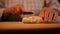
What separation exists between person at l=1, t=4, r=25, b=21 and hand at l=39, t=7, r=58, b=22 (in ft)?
0.56

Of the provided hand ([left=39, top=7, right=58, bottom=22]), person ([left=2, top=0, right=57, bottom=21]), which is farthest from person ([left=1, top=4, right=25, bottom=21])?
hand ([left=39, top=7, right=58, bottom=22])

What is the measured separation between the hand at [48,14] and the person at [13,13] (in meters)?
0.17

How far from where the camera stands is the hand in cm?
95

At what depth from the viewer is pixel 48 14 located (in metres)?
0.97

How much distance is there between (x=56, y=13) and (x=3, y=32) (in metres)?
0.46

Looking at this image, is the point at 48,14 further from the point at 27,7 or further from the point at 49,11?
the point at 27,7

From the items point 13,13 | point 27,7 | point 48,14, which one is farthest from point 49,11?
point 13,13

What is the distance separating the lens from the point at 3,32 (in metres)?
0.82

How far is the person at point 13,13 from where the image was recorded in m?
0.98

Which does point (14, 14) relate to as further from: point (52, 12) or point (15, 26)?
point (52, 12)

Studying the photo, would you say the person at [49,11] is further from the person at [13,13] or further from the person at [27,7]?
the person at [13,13]

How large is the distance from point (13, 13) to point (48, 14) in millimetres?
292

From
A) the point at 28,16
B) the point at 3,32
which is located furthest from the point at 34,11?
the point at 3,32

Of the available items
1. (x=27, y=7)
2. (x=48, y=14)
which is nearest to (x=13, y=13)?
(x=27, y=7)
